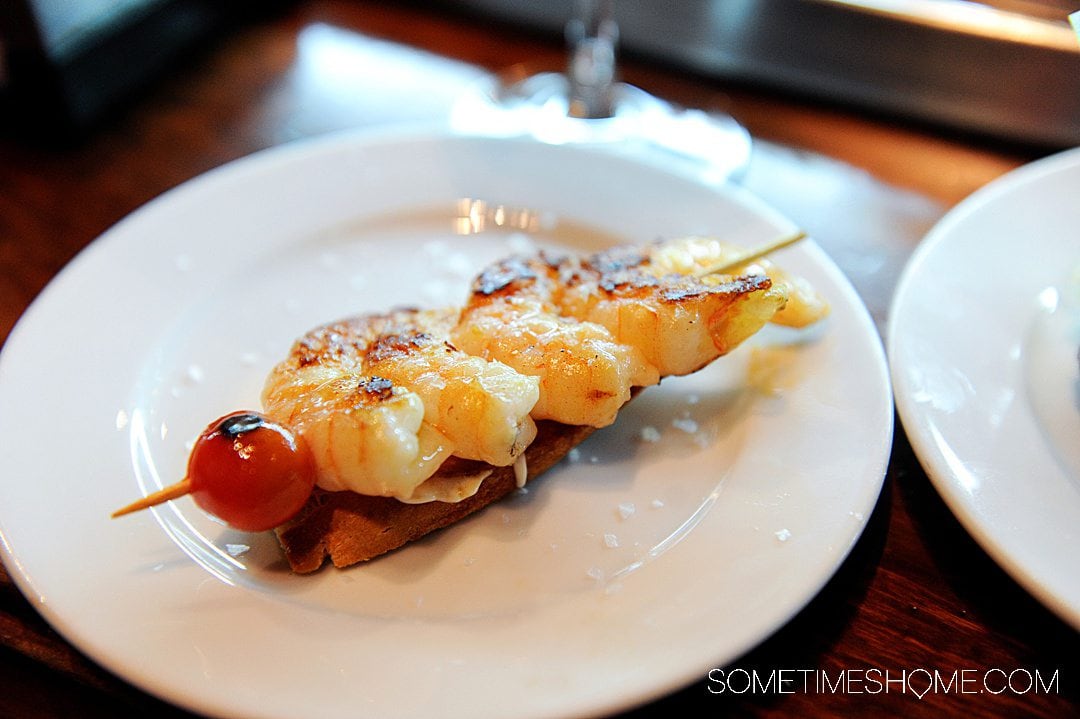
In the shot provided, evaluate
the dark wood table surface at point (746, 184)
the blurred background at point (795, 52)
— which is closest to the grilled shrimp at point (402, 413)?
the dark wood table surface at point (746, 184)

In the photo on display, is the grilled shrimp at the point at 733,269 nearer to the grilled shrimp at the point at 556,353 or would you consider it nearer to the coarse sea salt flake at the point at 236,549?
the grilled shrimp at the point at 556,353

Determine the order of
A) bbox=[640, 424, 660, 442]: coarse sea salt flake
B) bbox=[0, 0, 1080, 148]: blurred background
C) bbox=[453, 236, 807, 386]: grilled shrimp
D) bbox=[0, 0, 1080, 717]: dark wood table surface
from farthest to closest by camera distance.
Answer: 1. bbox=[0, 0, 1080, 148]: blurred background
2. bbox=[640, 424, 660, 442]: coarse sea salt flake
3. bbox=[453, 236, 807, 386]: grilled shrimp
4. bbox=[0, 0, 1080, 717]: dark wood table surface

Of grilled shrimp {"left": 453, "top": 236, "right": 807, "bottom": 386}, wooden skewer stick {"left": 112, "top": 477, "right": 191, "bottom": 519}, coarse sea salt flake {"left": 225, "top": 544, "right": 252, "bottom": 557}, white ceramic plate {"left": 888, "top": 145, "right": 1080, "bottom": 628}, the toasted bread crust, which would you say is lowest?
coarse sea salt flake {"left": 225, "top": 544, "right": 252, "bottom": 557}

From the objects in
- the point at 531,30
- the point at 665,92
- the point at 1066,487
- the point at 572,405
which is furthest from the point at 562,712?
the point at 531,30

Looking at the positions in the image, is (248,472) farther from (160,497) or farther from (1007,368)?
(1007,368)

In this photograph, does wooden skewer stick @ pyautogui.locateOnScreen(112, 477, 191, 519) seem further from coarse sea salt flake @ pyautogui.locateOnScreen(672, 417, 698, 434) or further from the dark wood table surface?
coarse sea salt flake @ pyautogui.locateOnScreen(672, 417, 698, 434)

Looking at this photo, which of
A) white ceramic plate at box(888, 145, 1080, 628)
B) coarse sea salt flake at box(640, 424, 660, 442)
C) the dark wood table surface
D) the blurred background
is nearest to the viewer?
the dark wood table surface

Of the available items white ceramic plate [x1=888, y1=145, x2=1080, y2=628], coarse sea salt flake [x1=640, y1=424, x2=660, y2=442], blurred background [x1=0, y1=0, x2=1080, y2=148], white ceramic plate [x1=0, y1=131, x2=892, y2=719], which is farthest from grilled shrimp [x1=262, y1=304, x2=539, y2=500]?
blurred background [x1=0, y1=0, x2=1080, y2=148]

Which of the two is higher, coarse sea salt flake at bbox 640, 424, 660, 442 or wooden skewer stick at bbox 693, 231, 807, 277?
wooden skewer stick at bbox 693, 231, 807, 277

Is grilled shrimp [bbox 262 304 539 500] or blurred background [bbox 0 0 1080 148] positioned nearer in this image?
grilled shrimp [bbox 262 304 539 500]
